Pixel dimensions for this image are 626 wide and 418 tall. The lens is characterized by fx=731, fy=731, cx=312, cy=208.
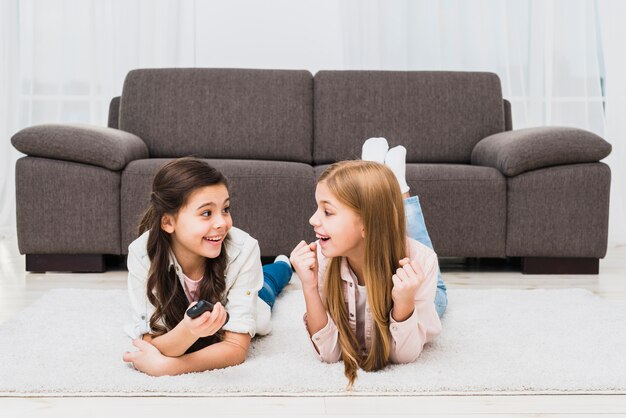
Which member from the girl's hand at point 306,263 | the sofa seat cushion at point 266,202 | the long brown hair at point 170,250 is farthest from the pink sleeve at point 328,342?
the sofa seat cushion at point 266,202

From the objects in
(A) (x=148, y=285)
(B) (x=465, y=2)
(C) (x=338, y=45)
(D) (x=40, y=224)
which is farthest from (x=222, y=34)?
(A) (x=148, y=285)

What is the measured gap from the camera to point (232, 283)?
1749 millimetres

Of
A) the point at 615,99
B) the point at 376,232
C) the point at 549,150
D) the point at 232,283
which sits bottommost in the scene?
the point at 232,283

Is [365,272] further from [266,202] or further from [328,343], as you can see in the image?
[266,202]

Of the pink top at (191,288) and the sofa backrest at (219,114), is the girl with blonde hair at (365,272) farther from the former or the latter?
the sofa backrest at (219,114)

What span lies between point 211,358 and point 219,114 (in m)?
2.06

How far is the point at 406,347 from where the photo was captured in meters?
1.61

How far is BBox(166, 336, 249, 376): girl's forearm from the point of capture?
1.56m

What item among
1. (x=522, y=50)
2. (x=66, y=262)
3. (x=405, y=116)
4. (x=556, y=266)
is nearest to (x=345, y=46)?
(x=405, y=116)

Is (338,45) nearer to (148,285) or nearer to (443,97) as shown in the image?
(443,97)

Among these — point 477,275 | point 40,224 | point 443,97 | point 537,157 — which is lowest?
point 477,275

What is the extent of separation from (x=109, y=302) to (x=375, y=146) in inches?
39.9

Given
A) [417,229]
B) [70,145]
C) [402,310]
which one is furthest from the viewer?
[70,145]

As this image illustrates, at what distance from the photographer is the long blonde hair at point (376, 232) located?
1.55 m
